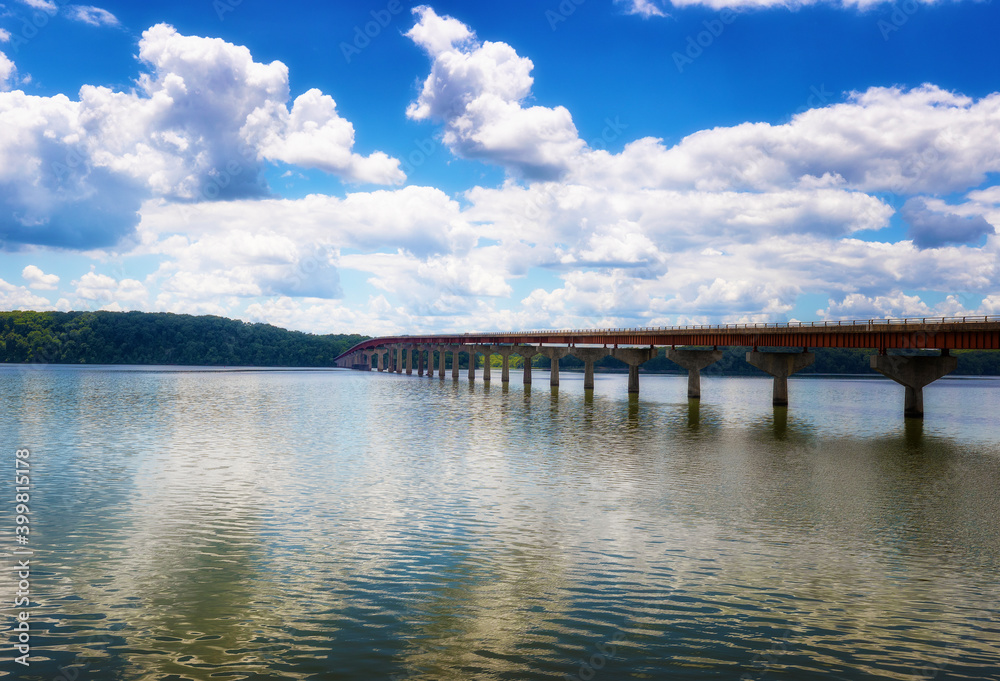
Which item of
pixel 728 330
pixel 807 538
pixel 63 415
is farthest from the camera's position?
pixel 728 330

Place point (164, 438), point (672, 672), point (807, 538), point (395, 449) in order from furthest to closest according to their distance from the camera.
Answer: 1. point (164, 438)
2. point (395, 449)
3. point (807, 538)
4. point (672, 672)

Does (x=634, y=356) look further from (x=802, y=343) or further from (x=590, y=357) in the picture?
(x=802, y=343)

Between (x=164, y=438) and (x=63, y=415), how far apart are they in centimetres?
2082

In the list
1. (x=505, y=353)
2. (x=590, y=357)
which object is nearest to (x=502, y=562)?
(x=590, y=357)

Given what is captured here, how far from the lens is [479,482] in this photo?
28.3 metres

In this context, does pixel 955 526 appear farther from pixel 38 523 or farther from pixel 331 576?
pixel 38 523

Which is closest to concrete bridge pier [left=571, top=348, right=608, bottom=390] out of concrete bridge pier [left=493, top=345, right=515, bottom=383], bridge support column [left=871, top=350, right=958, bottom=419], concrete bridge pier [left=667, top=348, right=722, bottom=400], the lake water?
concrete bridge pier [left=667, top=348, right=722, bottom=400]

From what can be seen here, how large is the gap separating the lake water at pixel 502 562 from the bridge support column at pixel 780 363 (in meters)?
36.5

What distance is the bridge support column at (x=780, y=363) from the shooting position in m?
74.7

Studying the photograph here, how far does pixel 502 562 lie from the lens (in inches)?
665

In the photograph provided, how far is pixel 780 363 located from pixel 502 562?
216 feet

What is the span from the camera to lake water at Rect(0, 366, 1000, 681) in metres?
11.4

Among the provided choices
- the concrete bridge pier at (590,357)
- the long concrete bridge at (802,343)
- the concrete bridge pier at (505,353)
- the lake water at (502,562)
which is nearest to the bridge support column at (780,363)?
the long concrete bridge at (802,343)

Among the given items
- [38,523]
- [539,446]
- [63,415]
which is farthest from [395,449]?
[63,415]
